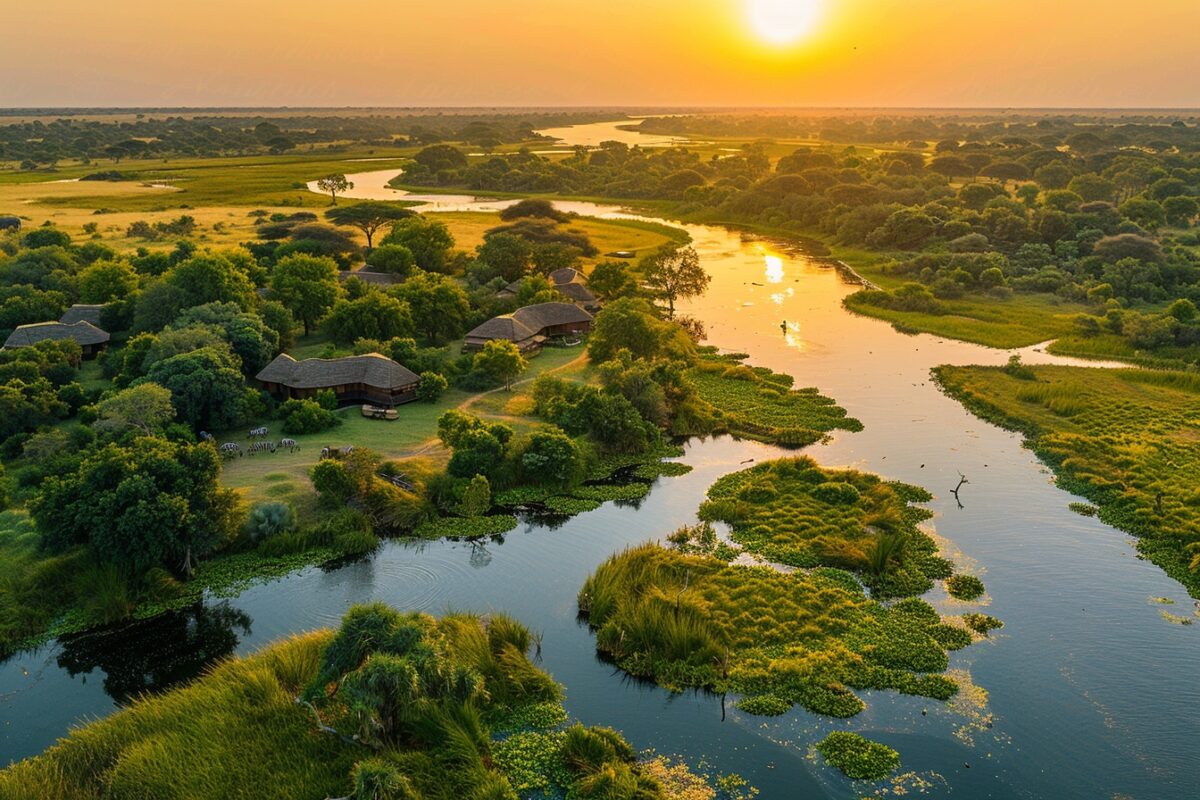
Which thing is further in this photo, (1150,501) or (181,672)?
(1150,501)

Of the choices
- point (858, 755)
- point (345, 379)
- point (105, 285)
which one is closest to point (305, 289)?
point (105, 285)

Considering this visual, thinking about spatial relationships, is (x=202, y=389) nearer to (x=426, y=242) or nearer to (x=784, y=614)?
(x=784, y=614)

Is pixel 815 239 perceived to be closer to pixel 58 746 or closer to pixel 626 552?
pixel 626 552

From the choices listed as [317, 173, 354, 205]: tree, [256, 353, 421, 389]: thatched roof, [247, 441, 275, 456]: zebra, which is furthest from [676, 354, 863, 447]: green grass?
[317, 173, 354, 205]: tree

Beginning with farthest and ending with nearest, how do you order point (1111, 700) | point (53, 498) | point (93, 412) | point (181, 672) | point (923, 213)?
point (923, 213), point (93, 412), point (53, 498), point (181, 672), point (1111, 700)

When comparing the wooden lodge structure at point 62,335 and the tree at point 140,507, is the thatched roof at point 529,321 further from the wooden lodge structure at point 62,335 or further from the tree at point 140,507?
the tree at point 140,507


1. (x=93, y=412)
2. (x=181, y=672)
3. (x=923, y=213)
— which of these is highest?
(x=923, y=213)

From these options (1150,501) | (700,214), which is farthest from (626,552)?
(700,214)
